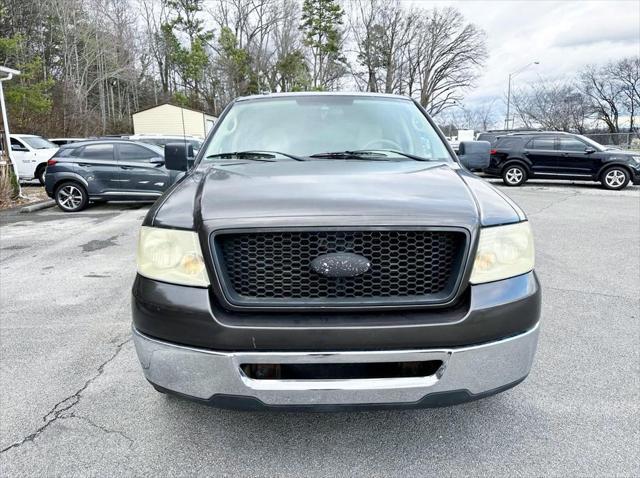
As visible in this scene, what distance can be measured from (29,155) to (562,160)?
16.4 m

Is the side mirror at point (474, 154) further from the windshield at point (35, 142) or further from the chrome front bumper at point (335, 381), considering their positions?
the windshield at point (35, 142)

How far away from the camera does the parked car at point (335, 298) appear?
1727 millimetres

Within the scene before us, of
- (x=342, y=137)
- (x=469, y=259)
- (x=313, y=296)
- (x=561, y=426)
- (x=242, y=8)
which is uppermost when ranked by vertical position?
(x=242, y=8)

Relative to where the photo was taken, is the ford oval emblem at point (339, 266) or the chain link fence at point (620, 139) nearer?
the ford oval emblem at point (339, 266)

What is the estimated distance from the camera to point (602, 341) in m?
3.29

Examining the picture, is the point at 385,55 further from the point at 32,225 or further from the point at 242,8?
the point at 32,225

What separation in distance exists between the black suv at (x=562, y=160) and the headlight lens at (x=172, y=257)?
14052mm

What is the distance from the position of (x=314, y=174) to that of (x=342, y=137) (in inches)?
34.7

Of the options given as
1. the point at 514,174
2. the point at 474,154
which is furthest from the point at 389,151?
the point at 514,174

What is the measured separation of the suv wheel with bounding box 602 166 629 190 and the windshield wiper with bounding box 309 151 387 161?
44.5 ft

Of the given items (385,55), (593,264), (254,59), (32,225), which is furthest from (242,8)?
(593,264)

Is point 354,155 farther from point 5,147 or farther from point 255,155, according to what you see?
point 5,147

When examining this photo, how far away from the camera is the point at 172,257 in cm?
187

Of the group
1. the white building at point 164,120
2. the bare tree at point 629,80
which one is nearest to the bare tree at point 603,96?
the bare tree at point 629,80
